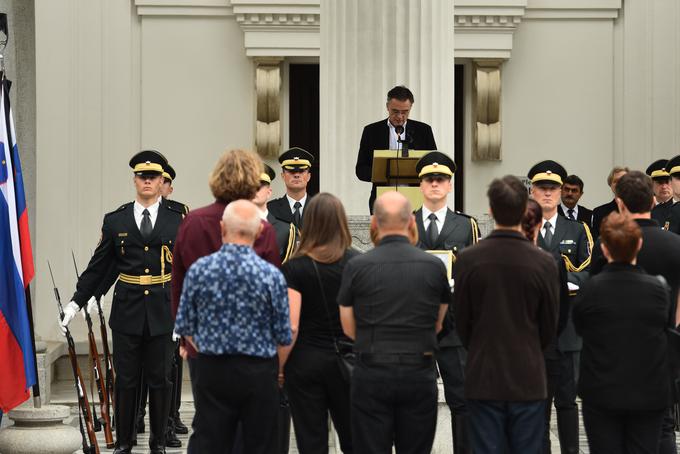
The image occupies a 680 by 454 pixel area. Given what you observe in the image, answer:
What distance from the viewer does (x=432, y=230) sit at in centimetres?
945

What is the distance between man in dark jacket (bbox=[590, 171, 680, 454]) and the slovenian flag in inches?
134

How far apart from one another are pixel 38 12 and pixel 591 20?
15.7ft

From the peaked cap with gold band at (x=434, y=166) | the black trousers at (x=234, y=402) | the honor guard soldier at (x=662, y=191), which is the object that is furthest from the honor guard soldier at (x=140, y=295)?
the honor guard soldier at (x=662, y=191)

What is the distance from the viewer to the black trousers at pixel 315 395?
7977mm

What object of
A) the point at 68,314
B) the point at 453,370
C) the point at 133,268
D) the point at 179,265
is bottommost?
the point at 453,370

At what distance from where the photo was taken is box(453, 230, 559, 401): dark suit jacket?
7445 millimetres

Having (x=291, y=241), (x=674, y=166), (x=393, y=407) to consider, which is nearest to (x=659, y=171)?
(x=674, y=166)

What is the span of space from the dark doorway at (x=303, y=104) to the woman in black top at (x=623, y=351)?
284 inches

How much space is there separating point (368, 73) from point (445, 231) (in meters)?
2.13

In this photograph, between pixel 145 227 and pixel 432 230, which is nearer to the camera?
pixel 432 230

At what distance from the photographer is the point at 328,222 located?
795cm

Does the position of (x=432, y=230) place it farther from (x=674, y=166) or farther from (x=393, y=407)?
(x=674, y=166)

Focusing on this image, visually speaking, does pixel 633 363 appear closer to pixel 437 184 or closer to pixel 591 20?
pixel 437 184

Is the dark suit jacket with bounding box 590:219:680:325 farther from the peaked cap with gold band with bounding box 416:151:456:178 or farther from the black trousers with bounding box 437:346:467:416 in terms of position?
the peaked cap with gold band with bounding box 416:151:456:178
